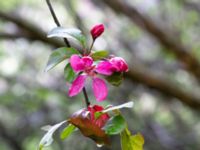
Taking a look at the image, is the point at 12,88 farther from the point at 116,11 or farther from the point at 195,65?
the point at 195,65

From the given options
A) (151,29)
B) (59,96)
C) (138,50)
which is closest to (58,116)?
(59,96)

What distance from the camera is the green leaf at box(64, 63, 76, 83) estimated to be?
0.66 meters

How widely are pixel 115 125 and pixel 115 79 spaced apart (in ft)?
0.21

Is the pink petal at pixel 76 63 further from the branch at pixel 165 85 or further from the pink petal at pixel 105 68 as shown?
the branch at pixel 165 85

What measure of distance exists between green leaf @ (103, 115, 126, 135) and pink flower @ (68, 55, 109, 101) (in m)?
0.05

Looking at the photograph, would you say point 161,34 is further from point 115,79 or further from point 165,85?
point 115,79

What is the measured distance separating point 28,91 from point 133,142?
2.07m

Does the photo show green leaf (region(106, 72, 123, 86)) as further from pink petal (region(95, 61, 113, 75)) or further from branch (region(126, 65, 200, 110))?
branch (region(126, 65, 200, 110))

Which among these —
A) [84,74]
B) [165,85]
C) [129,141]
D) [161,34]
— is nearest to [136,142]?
[129,141]

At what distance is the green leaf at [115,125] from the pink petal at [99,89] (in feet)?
0.16

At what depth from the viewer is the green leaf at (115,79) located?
627mm

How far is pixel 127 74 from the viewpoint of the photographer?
266cm

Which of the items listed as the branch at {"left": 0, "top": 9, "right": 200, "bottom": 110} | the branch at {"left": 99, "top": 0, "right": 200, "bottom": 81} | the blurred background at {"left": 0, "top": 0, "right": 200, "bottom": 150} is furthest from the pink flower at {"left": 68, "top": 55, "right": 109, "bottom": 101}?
the branch at {"left": 99, "top": 0, "right": 200, "bottom": 81}

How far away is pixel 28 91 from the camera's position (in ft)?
8.76
